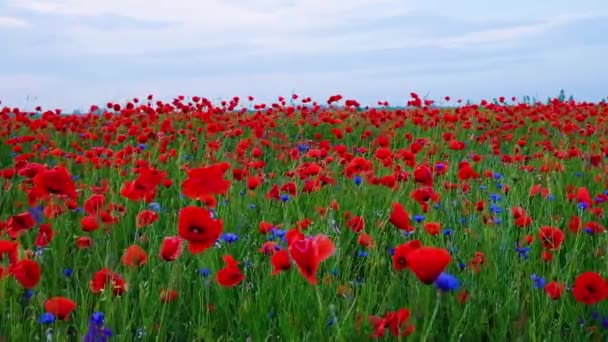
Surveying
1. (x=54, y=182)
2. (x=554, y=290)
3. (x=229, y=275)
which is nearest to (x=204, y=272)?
(x=229, y=275)

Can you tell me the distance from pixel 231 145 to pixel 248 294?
5.68 meters

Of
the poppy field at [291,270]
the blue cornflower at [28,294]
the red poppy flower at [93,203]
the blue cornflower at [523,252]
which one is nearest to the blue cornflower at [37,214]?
the poppy field at [291,270]

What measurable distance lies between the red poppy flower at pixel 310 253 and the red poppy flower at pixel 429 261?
0.58 ft

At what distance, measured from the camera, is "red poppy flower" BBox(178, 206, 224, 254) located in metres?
1.74

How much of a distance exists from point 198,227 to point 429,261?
67 centimetres

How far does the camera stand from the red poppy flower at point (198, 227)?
5.71 ft

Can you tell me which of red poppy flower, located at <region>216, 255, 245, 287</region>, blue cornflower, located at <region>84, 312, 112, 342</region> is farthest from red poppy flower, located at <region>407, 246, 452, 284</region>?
blue cornflower, located at <region>84, 312, 112, 342</region>

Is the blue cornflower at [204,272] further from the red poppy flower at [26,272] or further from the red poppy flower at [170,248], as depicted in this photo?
the red poppy flower at [26,272]

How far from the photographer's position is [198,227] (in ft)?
5.79

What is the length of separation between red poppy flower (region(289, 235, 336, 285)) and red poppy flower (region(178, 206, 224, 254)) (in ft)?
1.23

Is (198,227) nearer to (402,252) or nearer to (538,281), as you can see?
(402,252)

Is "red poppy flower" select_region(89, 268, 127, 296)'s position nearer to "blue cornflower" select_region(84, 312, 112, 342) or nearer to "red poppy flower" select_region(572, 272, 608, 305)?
"blue cornflower" select_region(84, 312, 112, 342)

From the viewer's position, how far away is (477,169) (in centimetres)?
564

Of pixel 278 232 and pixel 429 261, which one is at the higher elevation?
pixel 429 261
